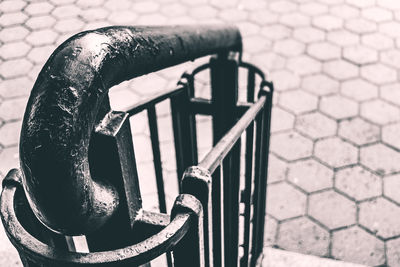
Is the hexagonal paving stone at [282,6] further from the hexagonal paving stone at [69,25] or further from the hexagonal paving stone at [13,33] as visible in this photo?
the hexagonal paving stone at [13,33]

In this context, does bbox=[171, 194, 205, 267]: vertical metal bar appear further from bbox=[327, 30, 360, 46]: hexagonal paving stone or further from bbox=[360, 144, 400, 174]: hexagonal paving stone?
bbox=[327, 30, 360, 46]: hexagonal paving stone

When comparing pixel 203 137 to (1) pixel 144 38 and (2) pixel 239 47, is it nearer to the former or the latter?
(2) pixel 239 47

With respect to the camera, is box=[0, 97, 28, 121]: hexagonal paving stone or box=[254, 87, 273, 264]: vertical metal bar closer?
box=[254, 87, 273, 264]: vertical metal bar

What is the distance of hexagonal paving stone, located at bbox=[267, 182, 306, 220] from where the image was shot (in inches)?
113

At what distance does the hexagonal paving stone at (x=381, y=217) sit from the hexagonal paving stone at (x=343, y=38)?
2182 mm

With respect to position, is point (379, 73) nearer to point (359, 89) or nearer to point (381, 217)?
point (359, 89)

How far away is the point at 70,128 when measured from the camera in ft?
2.32

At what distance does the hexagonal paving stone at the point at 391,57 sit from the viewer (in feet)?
13.8

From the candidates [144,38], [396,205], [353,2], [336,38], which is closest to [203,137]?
[396,205]

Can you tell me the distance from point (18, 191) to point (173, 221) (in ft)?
1.28

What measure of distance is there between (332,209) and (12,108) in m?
2.98

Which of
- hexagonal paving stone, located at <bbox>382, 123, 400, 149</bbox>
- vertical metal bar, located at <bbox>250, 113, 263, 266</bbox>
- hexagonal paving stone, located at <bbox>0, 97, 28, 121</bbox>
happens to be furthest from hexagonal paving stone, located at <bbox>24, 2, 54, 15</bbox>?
vertical metal bar, located at <bbox>250, 113, 263, 266</bbox>

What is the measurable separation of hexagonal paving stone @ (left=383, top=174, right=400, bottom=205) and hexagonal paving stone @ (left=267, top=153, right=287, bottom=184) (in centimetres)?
75

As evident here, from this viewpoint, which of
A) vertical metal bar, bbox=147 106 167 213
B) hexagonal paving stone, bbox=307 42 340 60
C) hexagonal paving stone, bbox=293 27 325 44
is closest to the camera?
vertical metal bar, bbox=147 106 167 213
